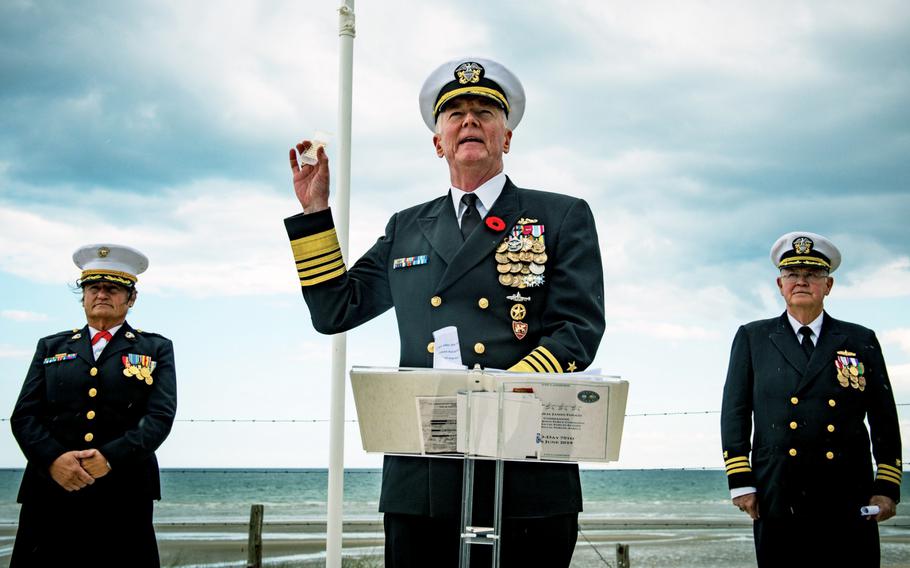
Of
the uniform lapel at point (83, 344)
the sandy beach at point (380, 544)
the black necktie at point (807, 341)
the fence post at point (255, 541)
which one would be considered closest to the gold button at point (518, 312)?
the black necktie at point (807, 341)

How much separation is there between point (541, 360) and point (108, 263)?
319 centimetres

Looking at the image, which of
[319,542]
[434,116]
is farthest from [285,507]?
[434,116]

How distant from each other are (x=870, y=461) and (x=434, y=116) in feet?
9.34

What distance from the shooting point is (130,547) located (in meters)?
4.77

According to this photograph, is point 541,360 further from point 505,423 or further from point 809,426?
point 809,426

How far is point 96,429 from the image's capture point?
477 centimetres

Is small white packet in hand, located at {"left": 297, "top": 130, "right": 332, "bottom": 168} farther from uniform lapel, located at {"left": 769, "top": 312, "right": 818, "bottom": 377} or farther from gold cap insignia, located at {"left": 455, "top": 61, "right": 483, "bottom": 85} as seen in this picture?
uniform lapel, located at {"left": 769, "top": 312, "right": 818, "bottom": 377}

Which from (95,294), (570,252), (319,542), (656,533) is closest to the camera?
(570,252)

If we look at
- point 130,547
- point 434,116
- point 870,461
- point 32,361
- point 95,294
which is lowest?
point 130,547

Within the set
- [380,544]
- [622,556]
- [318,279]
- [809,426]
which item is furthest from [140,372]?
[380,544]

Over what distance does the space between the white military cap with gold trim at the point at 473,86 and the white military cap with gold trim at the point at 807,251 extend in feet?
7.22

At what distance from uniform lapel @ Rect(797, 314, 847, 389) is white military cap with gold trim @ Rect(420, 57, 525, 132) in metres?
2.28

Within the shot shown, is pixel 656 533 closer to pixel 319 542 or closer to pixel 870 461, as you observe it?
pixel 319 542

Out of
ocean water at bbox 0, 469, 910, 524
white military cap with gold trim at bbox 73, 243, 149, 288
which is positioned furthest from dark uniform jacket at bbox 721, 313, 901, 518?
ocean water at bbox 0, 469, 910, 524
